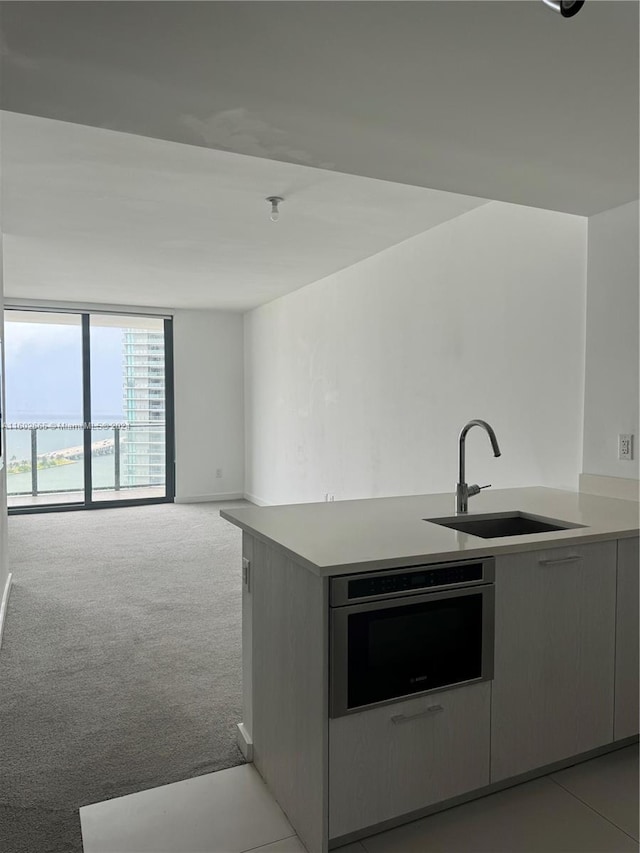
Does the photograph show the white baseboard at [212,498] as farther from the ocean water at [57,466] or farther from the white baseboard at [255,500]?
the ocean water at [57,466]

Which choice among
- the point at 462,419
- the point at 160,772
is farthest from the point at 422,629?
the point at 462,419

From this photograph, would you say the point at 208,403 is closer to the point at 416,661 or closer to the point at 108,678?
the point at 108,678

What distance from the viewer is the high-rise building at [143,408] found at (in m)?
7.98

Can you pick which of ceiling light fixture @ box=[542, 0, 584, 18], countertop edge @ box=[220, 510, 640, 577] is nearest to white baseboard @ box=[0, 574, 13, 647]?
countertop edge @ box=[220, 510, 640, 577]

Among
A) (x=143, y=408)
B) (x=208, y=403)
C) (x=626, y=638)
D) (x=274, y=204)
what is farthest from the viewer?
(x=208, y=403)

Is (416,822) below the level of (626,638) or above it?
below

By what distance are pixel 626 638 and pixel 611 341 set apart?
→ 1.34m

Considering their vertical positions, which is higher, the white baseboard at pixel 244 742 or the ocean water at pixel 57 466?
the ocean water at pixel 57 466

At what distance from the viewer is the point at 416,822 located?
1.89m

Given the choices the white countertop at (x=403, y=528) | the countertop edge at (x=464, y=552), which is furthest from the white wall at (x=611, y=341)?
the countertop edge at (x=464, y=552)

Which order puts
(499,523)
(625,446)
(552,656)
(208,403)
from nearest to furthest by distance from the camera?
1. (552,656)
2. (499,523)
3. (625,446)
4. (208,403)

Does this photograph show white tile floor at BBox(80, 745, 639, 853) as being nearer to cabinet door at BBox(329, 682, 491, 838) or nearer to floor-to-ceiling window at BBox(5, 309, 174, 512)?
cabinet door at BBox(329, 682, 491, 838)

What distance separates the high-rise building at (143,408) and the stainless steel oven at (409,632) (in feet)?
22.2

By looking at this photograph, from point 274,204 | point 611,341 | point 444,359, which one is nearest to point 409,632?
point 611,341
